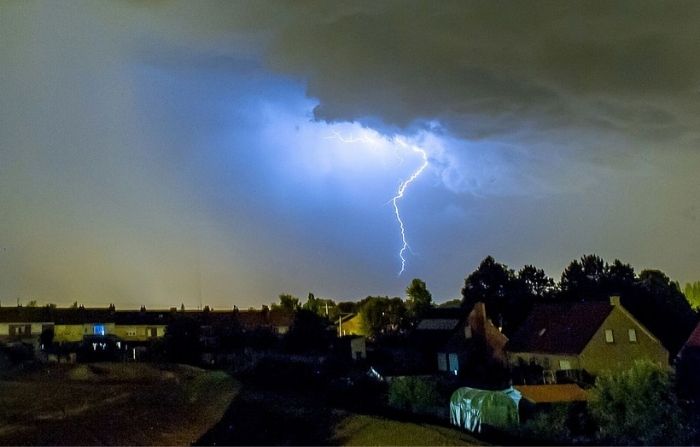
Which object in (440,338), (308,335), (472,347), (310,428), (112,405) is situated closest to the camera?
(310,428)

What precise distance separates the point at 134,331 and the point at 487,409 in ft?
211

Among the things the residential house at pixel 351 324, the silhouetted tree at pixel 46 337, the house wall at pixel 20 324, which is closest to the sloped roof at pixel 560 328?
the residential house at pixel 351 324

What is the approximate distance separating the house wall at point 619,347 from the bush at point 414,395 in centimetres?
1218

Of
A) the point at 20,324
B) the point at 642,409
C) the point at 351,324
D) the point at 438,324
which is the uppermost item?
the point at 20,324

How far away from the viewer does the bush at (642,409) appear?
2283 cm

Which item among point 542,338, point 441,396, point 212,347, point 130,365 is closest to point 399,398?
point 441,396

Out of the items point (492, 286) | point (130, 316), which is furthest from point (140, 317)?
point (492, 286)

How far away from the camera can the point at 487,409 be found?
26609 mm

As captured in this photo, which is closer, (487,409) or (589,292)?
(487,409)

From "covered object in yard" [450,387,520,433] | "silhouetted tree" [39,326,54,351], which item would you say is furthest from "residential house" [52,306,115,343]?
"covered object in yard" [450,387,520,433]

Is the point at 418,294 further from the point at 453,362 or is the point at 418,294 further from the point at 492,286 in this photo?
the point at 453,362

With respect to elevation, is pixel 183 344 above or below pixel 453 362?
above

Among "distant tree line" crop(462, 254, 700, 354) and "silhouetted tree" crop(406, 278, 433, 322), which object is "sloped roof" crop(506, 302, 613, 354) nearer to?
"distant tree line" crop(462, 254, 700, 354)

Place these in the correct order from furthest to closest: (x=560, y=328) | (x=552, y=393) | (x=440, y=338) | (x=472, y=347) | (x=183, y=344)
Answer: (x=183, y=344) < (x=440, y=338) < (x=472, y=347) < (x=560, y=328) < (x=552, y=393)
